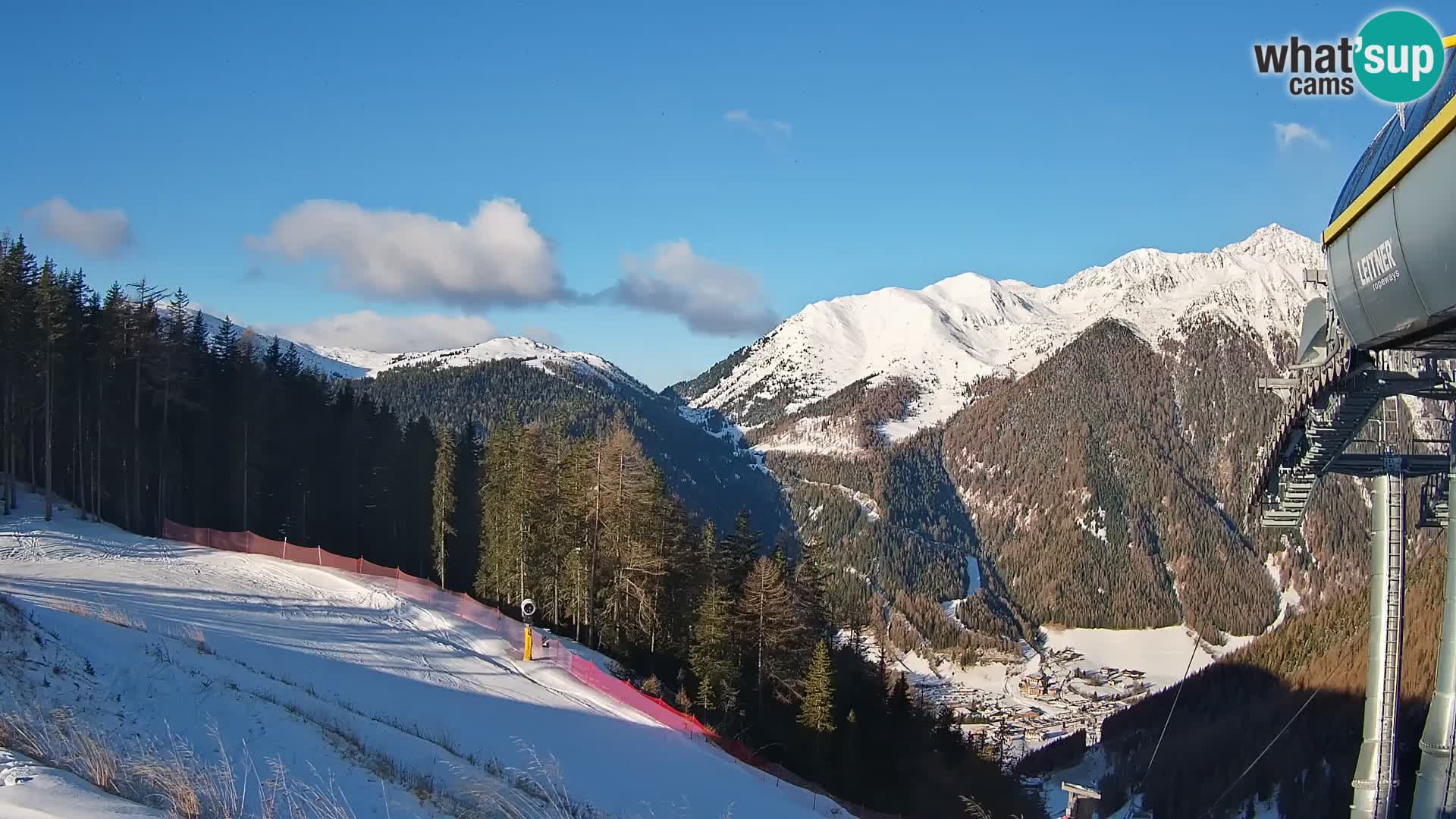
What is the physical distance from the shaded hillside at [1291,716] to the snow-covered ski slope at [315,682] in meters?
22.1

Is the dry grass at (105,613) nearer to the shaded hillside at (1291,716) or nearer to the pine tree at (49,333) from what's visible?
the pine tree at (49,333)

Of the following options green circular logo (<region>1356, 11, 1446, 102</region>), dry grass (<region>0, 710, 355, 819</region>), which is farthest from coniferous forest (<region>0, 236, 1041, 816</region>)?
green circular logo (<region>1356, 11, 1446, 102</region>)

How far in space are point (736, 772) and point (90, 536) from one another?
25167 millimetres

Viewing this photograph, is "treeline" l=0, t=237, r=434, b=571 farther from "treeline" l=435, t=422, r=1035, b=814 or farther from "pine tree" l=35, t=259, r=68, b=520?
"treeline" l=435, t=422, r=1035, b=814

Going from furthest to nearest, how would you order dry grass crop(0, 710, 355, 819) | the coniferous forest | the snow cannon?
the coniferous forest
the snow cannon
dry grass crop(0, 710, 355, 819)

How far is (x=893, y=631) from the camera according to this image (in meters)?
150

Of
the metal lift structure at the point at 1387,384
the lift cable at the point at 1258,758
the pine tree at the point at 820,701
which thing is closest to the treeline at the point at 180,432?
the pine tree at the point at 820,701

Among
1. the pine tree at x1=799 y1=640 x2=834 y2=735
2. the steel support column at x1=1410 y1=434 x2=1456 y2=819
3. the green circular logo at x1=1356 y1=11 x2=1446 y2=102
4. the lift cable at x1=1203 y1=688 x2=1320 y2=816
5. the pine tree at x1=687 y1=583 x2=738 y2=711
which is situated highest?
the green circular logo at x1=1356 y1=11 x2=1446 y2=102

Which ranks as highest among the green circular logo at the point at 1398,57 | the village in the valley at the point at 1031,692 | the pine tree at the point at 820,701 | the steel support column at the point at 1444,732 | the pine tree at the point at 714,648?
the green circular logo at the point at 1398,57

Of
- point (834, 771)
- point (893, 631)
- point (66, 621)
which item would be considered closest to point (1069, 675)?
point (893, 631)

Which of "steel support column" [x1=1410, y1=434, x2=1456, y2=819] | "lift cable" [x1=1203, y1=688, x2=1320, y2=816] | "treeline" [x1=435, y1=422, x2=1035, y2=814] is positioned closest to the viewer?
"steel support column" [x1=1410, y1=434, x2=1456, y2=819]

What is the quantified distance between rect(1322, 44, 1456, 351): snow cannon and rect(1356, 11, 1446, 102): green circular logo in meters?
0.24

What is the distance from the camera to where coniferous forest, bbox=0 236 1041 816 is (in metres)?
32.0

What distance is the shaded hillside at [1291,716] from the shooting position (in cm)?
3216
